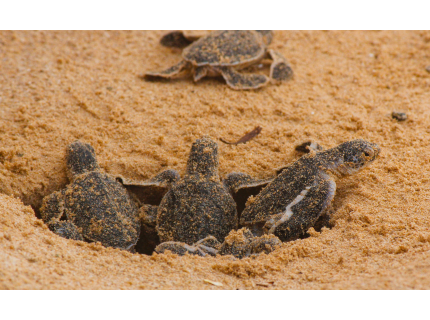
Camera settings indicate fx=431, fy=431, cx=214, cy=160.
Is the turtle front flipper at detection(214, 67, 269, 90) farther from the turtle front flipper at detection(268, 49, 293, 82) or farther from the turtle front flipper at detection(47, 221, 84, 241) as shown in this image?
the turtle front flipper at detection(47, 221, 84, 241)

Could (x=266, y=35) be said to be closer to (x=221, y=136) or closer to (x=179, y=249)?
(x=221, y=136)

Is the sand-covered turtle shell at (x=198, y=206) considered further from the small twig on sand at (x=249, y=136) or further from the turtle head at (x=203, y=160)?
the small twig on sand at (x=249, y=136)

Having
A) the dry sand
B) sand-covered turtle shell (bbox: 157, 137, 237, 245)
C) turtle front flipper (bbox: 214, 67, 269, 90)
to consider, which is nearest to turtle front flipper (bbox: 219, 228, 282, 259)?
the dry sand

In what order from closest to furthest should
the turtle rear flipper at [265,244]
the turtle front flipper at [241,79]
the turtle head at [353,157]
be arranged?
the turtle rear flipper at [265,244]
the turtle head at [353,157]
the turtle front flipper at [241,79]

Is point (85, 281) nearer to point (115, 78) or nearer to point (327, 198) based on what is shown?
point (327, 198)

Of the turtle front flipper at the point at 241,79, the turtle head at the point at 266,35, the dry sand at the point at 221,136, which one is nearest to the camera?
the dry sand at the point at 221,136

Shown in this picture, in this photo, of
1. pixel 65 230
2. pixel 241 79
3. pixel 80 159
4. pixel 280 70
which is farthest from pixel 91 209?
pixel 280 70

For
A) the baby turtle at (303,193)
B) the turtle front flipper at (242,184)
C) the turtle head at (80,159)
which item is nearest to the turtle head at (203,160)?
the turtle front flipper at (242,184)

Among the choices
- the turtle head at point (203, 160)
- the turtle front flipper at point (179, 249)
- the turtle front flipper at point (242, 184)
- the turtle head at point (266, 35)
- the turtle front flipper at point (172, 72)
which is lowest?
the turtle front flipper at point (179, 249)
